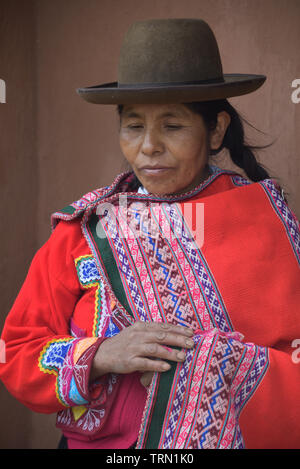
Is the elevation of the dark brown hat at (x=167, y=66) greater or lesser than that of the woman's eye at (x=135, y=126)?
greater

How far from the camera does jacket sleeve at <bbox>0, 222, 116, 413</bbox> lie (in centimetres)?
175

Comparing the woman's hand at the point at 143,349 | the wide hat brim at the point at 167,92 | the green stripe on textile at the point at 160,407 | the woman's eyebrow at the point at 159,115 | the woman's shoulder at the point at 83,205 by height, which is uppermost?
the wide hat brim at the point at 167,92

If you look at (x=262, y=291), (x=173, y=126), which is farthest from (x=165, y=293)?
(x=173, y=126)

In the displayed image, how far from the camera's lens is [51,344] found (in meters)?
1.80

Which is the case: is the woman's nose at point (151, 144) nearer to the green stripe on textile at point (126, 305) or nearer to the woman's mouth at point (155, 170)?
the woman's mouth at point (155, 170)

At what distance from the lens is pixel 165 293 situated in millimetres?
1756

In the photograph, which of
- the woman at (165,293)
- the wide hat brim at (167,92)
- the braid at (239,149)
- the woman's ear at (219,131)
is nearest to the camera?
the woman at (165,293)

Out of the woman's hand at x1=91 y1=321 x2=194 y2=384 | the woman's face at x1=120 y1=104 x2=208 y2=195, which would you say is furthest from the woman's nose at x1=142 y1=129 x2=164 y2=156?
the woman's hand at x1=91 y1=321 x2=194 y2=384

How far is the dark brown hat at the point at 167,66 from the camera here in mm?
1774

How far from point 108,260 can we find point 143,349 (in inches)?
11.5

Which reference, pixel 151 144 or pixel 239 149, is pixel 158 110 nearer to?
pixel 151 144

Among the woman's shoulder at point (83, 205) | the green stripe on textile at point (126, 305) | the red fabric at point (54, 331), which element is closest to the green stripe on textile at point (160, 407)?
the green stripe on textile at point (126, 305)

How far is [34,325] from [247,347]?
625 millimetres
